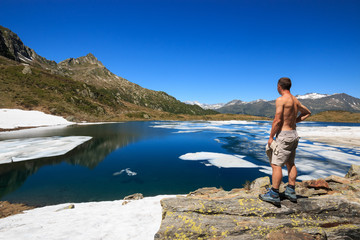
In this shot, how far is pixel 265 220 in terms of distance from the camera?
4570mm

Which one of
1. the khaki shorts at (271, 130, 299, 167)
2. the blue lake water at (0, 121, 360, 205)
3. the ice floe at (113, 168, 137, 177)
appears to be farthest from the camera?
the ice floe at (113, 168, 137, 177)

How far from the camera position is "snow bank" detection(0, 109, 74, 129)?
46569 millimetres

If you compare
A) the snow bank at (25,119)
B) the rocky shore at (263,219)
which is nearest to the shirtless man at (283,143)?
the rocky shore at (263,219)

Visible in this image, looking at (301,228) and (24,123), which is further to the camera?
(24,123)

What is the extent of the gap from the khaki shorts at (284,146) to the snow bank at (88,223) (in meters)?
5.09

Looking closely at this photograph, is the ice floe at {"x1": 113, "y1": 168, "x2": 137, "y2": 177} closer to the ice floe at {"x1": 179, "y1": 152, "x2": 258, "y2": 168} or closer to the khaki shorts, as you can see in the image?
the ice floe at {"x1": 179, "y1": 152, "x2": 258, "y2": 168}

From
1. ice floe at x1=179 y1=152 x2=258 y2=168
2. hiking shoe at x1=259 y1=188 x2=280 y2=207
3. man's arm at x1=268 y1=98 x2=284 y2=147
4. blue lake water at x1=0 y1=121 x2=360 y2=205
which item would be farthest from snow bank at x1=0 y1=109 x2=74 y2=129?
man's arm at x1=268 y1=98 x2=284 y2=147

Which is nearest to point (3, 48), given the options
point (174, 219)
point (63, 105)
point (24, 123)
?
point (63, 105)

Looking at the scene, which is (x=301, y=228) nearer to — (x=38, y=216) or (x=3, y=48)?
(x=38, y=216)

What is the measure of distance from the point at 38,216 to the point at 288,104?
1142 cm

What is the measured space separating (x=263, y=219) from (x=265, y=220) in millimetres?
52

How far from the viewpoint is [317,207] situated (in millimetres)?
4652

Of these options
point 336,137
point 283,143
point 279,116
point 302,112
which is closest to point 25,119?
point 279,116

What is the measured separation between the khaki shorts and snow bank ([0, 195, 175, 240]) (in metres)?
5.09
